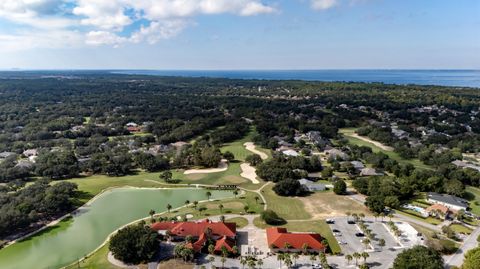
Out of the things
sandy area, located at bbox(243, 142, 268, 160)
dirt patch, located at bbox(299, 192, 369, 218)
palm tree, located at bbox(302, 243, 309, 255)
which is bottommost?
dirt patch, located at bbox(299, 192, 369, 218)

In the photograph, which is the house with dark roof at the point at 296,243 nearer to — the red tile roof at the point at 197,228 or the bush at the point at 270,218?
the red tile roof at the point at 197,228

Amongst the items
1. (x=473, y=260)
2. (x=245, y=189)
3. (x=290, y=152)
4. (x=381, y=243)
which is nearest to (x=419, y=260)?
(x=473, y=260)

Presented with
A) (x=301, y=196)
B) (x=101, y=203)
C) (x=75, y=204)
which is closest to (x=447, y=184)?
(x=301, y=196)

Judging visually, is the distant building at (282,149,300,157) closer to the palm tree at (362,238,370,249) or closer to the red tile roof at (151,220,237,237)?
the red tile roof at (151,220,237,237)

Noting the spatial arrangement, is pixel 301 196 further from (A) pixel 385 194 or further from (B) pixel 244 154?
(B) pixel 244 154

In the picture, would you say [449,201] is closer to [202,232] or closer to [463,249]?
[463,249]

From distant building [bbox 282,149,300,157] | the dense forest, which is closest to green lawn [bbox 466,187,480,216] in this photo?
the dense forest
